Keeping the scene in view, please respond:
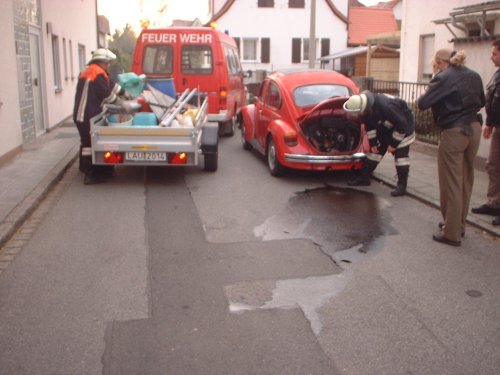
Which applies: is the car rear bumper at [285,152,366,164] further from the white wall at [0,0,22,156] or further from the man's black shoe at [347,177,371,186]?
the white wall at [0,0,22,156]

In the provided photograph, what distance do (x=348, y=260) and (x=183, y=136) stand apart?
3.98 meters

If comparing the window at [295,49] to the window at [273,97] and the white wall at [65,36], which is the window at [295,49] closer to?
the white wall at [65,36]


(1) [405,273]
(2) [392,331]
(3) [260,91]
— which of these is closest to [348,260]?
(1) [405,273]

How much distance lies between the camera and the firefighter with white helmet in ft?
30.1

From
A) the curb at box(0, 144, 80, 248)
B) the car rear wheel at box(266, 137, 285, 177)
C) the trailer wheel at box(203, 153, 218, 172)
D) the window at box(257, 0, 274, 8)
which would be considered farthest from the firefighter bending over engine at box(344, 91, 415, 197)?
the window at box(257, 0, 274, 8)

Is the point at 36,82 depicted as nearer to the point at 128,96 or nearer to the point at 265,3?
the point at 128,96

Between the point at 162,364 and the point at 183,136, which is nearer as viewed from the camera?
the point at 162,364

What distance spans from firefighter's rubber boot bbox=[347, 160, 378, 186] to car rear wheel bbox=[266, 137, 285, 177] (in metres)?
1.13

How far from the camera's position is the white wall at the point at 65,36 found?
49.8 ft

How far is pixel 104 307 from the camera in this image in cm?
461

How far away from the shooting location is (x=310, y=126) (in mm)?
9414

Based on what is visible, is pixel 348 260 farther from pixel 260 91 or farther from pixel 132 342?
pixel 260 91

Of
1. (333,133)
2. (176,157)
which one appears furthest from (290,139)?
(176,157)

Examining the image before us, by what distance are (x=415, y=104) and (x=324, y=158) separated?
4038 millimetres
